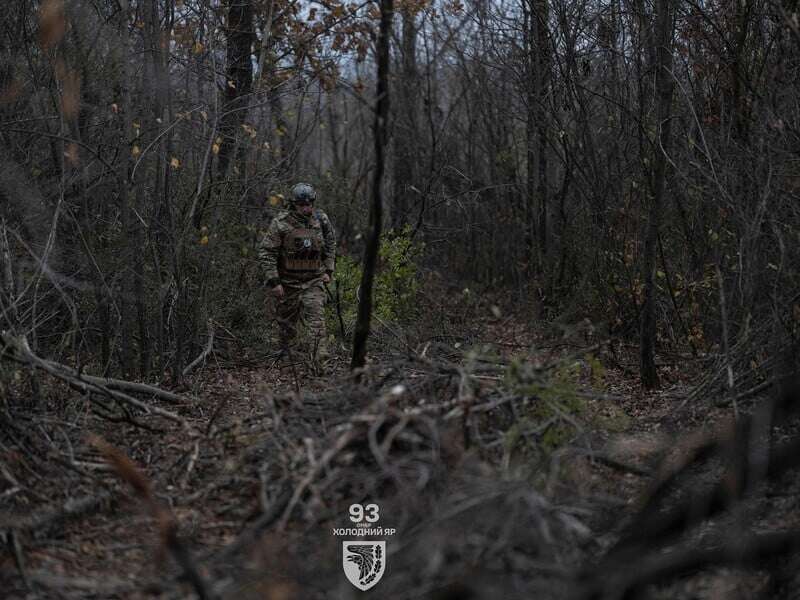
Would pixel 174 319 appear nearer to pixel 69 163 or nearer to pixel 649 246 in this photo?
pixel 69 163

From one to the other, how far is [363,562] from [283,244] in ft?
17.7

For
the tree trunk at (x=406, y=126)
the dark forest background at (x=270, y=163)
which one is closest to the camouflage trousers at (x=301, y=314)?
the dark forest background at (x=270, y=163)

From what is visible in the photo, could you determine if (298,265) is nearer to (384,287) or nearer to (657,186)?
(384,287)

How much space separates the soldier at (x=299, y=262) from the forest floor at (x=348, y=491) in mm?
3144

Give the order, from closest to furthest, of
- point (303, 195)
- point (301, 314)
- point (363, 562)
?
point (363, 562) → point (303, 195) → point (301, 314)

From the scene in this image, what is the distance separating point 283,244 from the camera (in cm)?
847

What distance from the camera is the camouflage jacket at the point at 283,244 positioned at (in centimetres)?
840

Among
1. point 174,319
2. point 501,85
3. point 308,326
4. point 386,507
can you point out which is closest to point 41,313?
point 174,319

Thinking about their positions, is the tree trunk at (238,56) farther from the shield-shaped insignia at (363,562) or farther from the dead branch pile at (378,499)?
the shield-shaped insignia at (363,562)

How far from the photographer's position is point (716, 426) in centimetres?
530

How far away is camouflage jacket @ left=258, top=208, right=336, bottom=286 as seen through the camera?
27.6 ft

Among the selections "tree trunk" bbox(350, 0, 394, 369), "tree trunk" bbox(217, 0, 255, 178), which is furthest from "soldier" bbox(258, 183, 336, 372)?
"tree trunk" bbox(350, 0, 394, 369)

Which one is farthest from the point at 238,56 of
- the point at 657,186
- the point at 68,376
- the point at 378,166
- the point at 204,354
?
the point at 378,166

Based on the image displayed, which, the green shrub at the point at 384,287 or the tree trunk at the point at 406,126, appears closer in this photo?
the green shrub at the point at 384,287
